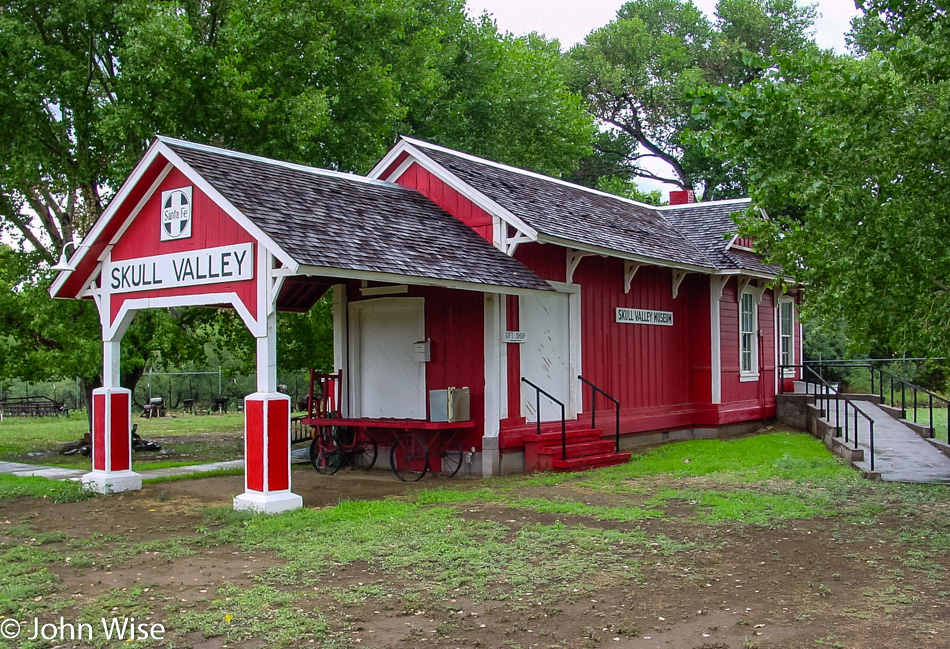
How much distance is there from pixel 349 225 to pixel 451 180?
10.7 ft

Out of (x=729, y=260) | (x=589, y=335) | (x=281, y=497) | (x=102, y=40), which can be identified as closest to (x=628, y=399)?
(x=589, y=335)

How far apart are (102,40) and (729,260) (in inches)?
544

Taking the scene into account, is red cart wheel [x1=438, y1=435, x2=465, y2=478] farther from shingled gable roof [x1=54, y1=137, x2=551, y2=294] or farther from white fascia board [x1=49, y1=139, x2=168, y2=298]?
white fascia board [x1=49, y1=139, x2=168, y2=298]

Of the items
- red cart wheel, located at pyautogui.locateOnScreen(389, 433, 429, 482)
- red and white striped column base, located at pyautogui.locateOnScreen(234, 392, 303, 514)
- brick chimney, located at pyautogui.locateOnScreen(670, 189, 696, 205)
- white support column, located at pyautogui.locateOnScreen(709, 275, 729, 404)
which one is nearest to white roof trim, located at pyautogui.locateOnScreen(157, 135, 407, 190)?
red and white striped column base, located at pyautogui.locateOnScreen(234, 392, 303, 514)

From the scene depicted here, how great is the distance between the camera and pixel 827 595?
279 inches

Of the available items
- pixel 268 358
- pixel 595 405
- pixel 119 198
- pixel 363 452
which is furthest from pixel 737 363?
pixel 119 198

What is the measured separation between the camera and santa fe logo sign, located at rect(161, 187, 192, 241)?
12.6 m

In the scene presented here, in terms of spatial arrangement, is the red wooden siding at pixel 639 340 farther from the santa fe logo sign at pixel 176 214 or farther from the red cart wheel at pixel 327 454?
the santa fe logo sign at pixel 176 214

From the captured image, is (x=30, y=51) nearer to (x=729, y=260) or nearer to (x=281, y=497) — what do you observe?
(x=281, y=497)

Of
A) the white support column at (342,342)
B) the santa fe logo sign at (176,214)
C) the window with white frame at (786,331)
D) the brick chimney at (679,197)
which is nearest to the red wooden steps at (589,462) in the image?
the white support column at (342,342)

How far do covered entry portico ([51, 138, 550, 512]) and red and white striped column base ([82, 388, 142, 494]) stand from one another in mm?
18

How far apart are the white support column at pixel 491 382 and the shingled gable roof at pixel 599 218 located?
1386mm

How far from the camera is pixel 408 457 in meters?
14.2

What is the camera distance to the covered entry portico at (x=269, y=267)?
11.2 metres
